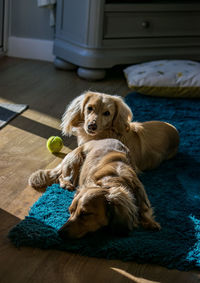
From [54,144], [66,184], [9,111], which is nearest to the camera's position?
[66,184]

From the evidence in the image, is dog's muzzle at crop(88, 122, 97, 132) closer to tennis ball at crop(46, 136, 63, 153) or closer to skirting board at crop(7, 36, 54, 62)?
tennis ball at crop(46, 136, 63, 153)

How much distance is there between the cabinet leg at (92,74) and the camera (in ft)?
14.4

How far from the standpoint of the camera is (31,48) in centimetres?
502

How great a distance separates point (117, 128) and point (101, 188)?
84 cm

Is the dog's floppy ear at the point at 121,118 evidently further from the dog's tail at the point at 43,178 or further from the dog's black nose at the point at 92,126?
the dog's tail at the point at 43,178

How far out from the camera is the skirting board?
500 centimetres

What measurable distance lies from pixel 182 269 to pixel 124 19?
9.86 ft

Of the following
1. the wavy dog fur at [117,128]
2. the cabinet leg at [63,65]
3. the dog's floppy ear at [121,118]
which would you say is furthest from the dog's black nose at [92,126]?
the cabinet leg at [63,65]

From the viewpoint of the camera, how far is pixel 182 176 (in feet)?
8.83

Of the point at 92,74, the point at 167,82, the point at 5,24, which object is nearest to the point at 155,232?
the point at 167,82

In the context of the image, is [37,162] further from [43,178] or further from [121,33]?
[121,33]

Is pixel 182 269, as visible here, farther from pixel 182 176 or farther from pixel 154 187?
pixel 182 176

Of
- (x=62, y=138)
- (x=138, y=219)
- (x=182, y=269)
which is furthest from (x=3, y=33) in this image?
(x=182, y=269)

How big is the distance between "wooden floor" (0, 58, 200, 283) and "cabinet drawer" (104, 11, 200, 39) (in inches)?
17.0
